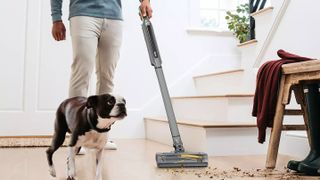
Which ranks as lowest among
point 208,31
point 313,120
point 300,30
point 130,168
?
point 130,168

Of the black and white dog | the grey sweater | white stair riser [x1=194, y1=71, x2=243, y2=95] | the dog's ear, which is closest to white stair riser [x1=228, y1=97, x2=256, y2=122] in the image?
white stair riser [x1=194, y1=71, x2=243, y2=95]

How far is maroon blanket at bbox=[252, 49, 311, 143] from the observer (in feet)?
6.68

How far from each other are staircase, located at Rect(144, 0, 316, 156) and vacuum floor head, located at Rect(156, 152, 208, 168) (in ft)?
1.46

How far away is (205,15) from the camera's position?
4.58 meters

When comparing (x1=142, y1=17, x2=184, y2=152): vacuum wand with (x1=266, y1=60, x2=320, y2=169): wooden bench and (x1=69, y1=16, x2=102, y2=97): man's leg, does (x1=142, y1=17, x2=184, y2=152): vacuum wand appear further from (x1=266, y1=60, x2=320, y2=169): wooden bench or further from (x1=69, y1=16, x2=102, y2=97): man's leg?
Result: (x1=266, y1=60, x2=320, y2=169): wooden bench

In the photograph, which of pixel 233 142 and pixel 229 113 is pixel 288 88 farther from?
pixel 229 113

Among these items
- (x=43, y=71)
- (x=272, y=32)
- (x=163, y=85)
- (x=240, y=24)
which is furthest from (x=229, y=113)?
(x=43, y=71)

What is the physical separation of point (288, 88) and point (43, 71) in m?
2.43

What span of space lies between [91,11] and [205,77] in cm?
193

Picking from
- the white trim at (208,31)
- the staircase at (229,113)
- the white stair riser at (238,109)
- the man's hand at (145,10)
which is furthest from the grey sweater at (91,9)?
the white trim at (208,31)

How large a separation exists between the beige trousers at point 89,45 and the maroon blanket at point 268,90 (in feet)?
2.75

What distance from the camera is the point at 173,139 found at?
6.96 ft

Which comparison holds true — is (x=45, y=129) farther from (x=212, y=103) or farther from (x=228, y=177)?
(x=228, y=177)

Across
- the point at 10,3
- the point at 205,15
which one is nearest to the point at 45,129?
the point at 10,3
